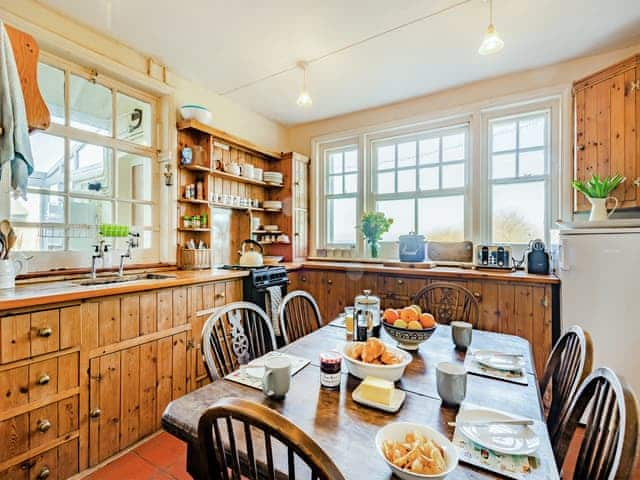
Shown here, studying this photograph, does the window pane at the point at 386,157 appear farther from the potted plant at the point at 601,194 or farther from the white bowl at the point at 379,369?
the white bowl at the point at 379,369

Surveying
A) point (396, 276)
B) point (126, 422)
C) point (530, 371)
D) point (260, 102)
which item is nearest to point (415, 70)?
point (260, 102)

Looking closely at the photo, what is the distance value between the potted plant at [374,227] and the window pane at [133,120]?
2194 millimetres

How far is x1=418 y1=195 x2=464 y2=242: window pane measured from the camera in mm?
3146

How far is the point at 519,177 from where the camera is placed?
9.34 feet

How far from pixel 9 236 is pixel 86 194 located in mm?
704

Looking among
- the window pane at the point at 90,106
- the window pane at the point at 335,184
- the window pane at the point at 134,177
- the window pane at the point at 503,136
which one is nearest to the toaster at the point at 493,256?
the window pane at the point at 503,136

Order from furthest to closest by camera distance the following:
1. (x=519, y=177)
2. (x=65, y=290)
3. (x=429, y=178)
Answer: (x=429, y=178), (x=519, y=177), (x=65, y=290)

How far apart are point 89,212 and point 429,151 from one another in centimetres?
318

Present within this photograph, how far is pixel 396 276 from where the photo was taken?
2807mm

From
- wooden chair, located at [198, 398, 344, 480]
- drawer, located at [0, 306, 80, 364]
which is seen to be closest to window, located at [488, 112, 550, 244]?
wooden chair, located at [198, 398, 344, 480]

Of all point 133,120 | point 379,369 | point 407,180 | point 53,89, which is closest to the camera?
point 379,369

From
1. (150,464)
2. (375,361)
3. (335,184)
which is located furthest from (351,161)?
(150,464)

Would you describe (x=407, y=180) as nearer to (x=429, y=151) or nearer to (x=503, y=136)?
(x=429, y=151)

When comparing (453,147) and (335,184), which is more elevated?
(453,147)
